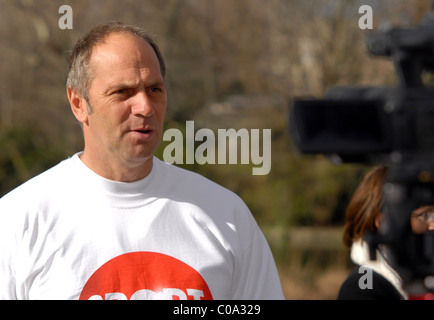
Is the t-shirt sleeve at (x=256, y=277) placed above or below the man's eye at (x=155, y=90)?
below

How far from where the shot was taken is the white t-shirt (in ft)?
7.44

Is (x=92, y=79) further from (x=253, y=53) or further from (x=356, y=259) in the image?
(x=253, y=53)

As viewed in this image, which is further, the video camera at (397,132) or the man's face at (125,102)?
the man's face at (125,102)

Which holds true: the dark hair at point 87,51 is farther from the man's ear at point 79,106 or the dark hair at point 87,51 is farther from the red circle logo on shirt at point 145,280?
the red circle logo on shirt at point 145,280

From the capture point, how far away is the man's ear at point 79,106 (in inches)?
98.6

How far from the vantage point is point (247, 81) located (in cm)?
1086

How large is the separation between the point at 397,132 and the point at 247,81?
9256mm

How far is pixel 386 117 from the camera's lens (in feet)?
5.50

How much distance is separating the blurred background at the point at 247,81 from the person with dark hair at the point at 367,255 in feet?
18.0
